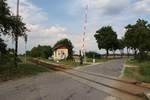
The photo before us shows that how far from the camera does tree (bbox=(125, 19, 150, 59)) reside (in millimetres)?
75356

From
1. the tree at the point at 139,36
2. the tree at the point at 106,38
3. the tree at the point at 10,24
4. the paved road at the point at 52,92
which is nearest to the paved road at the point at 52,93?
the paved road at the point at 52,92

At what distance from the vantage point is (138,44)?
76.8 metres

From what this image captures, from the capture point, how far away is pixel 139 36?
251 feet

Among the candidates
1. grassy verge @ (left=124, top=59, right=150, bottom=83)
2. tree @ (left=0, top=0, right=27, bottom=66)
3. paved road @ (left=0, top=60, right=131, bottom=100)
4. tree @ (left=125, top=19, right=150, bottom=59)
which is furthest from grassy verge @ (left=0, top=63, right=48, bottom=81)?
tree @ (left=125, top=19, right=150, bottom=59)

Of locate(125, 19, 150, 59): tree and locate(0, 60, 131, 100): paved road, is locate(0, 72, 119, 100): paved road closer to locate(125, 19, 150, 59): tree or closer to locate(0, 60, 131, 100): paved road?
locate(0, 60, 131, 100): paved road

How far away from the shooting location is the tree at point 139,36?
75.4m

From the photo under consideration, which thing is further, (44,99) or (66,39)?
(66,39)

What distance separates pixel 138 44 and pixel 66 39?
38290mm

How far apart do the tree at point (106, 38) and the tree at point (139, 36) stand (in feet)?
148

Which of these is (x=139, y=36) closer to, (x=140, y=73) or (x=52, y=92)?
(x=140, y=73)

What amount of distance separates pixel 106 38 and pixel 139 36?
51584 millimetres

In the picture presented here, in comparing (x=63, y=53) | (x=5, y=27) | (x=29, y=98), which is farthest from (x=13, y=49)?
(x=63, y=53)

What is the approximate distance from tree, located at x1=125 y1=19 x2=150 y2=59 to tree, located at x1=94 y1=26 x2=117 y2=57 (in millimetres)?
45067

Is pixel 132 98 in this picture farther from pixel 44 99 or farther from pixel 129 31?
pixel 129 31
